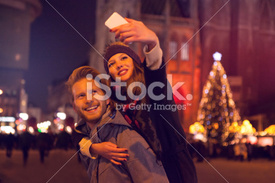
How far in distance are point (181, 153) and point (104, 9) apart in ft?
142

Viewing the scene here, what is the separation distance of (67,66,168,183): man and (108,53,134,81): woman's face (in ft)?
0.40

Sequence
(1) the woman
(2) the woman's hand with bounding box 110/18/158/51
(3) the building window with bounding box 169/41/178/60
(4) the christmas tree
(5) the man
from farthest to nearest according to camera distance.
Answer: (3) the building window with bounding box 169/41/178/60
(4) the christmas tree
(1) the woman
(5) the man
(2) the woman's hand with bounding box 110/18/158/51

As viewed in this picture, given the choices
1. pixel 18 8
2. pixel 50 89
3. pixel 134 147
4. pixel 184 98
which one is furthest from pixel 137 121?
pixel 50 89

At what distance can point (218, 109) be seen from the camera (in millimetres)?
25578

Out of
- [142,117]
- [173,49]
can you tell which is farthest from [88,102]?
[173,49]

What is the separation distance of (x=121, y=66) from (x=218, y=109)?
2306 centimetres

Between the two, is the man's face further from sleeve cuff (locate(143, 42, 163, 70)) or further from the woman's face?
sleeve cuff (locate(143, 42, 163, 70))

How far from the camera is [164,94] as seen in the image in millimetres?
2990

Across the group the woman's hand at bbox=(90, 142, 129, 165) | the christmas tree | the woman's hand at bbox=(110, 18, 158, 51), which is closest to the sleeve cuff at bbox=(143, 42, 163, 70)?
the woman's hand at bbox=(110, 18, 158, 51)

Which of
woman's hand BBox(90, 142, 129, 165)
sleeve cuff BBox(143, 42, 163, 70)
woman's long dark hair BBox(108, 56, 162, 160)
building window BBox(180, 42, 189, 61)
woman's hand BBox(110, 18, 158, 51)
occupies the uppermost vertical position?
building window BBox(180, 42, 189, 61)

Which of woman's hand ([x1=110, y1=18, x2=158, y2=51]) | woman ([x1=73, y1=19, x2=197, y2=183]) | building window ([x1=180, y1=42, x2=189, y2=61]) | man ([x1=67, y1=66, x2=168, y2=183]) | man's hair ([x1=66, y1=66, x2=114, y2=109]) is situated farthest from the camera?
building window ([x1=180, y1=42, x2=189, y2=61])

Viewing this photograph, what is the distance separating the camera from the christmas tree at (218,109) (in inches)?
977

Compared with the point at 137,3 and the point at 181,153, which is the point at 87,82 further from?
the point at 137,3

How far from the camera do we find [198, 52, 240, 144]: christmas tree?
81.4ft
